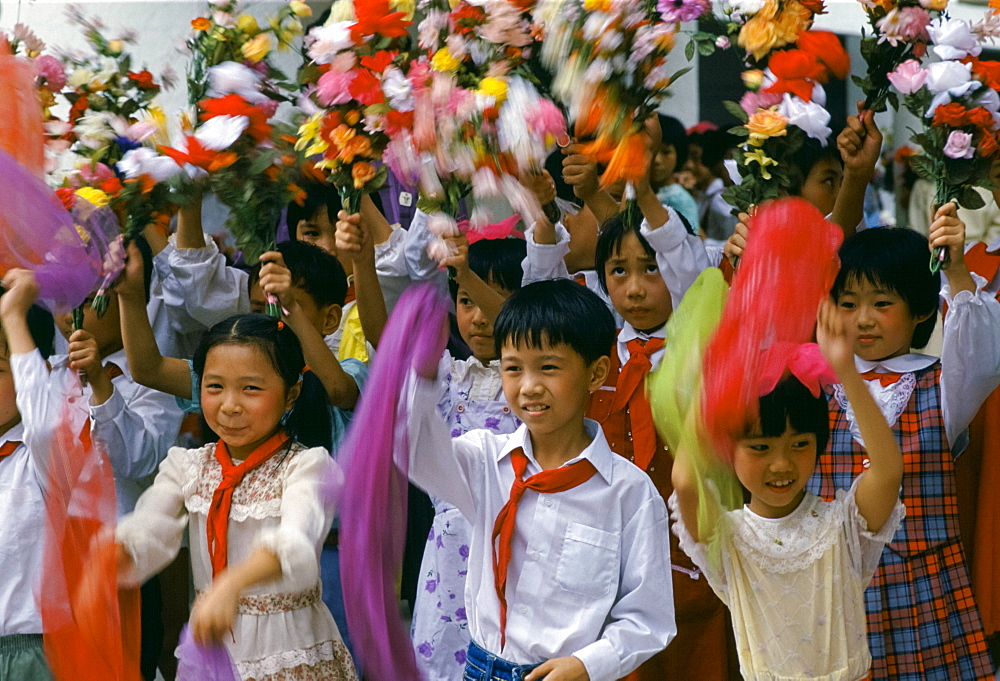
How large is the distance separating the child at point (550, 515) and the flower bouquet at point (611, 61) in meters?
0.39

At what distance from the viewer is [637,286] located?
9.93 feet

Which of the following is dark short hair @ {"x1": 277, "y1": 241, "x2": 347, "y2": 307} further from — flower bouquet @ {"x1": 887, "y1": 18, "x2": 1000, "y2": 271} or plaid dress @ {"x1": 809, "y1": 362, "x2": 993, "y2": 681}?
flower bouquet @ {"x1": 887, "y1": 18, "x2": 1000, "y2": 271}

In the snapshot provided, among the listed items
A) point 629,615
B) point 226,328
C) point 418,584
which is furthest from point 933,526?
point 226,328

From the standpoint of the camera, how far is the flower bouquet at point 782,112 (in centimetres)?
266

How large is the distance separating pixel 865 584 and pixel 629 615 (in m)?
0.54

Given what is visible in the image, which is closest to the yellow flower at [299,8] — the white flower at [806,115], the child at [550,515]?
the child at [550,515]

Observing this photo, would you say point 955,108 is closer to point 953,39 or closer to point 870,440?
point 953,39

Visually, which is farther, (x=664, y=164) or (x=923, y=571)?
(x=664, y=164)

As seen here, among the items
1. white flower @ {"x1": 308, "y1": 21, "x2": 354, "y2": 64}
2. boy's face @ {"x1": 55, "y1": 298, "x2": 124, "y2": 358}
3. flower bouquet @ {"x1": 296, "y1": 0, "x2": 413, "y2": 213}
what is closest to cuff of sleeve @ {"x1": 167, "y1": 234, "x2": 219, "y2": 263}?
boy's face @ {"x1": 55, "y1": 298, "x2": 124, "y2": 358}

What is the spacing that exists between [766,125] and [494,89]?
685 mm

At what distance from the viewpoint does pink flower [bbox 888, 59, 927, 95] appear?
261 centimetres

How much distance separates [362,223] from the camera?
2873mm

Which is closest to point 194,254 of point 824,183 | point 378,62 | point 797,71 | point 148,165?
point 148,165

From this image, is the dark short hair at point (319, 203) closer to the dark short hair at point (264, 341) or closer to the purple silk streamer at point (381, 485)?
the dark short hair at point (264, 341)
